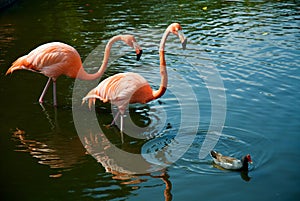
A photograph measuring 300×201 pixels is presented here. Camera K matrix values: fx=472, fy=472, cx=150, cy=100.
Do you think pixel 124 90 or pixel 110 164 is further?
pixel 124 90

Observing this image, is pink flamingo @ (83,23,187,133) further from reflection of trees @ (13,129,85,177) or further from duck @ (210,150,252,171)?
duck @ (210,150,252,171)

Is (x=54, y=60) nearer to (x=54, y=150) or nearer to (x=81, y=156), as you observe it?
(x=54, y=150)

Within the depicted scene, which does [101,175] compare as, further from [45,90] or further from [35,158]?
[45,90]

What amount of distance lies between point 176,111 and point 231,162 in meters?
2.28

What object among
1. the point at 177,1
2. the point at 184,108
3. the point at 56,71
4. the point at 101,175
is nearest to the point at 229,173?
the point at 101,175

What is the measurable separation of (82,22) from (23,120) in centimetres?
665

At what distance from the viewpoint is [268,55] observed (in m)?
10.6

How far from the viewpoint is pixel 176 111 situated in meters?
8.15

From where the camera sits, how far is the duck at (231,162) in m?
5.98

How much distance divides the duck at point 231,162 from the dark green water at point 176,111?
0.10 metres

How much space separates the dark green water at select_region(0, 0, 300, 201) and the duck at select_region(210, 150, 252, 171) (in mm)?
103

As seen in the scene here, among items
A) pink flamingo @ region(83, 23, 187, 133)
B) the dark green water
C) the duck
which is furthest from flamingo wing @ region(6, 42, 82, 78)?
the duck

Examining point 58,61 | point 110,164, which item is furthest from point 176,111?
point 58,61

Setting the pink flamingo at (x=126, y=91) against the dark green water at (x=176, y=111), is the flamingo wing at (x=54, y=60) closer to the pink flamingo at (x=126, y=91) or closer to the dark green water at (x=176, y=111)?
the dark green water at (x=176, y=111)
